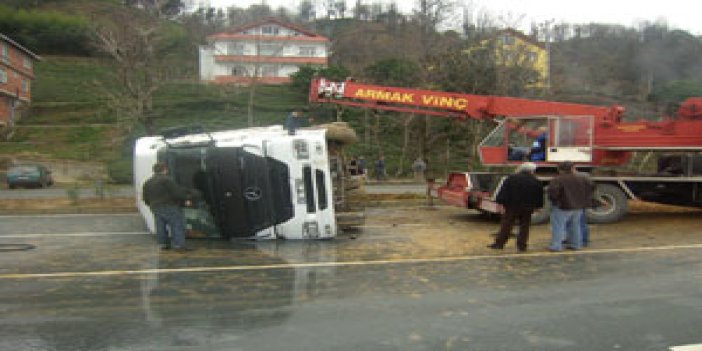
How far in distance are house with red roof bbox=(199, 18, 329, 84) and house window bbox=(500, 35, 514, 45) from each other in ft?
74.9

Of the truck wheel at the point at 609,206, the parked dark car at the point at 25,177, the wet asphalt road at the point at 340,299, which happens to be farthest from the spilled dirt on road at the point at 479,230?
the parked dark car at the point at 25,177

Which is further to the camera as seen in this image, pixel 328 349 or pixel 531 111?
pixel 531 111

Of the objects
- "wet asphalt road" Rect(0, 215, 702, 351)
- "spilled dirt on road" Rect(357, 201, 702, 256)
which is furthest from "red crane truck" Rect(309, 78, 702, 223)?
"wet asphalt road" Rect(0, 215, 702, 351)

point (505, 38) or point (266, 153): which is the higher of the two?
point (505, 38)

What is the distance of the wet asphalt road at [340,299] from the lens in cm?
538

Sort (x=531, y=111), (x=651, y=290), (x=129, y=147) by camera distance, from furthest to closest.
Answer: (x=129, y=147) → (x=531, y=111) → (x=651, y=290)

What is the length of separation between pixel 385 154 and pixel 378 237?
2968cm

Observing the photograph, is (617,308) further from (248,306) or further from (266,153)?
(266,153)

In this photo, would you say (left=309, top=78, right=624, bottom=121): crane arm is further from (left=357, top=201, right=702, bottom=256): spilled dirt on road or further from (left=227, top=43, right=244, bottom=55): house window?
(left=227, top=43, right=244, bottom=55): house window

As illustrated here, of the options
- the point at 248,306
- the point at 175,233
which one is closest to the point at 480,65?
the point at 175,233

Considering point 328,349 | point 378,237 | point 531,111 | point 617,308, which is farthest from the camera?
point 531,111

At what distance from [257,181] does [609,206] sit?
24.5 ft

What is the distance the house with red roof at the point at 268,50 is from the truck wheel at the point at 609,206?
41.3 metres

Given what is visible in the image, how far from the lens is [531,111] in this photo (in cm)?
1382
